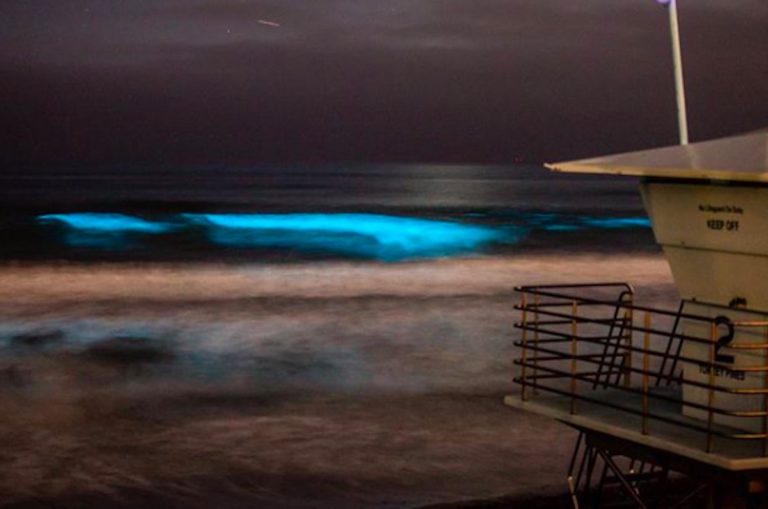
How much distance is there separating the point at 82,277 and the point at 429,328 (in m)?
16.9

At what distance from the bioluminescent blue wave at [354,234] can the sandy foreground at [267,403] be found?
2005cm

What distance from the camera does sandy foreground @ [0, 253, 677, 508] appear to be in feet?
43.3

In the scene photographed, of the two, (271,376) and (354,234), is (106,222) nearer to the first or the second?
(354,234)

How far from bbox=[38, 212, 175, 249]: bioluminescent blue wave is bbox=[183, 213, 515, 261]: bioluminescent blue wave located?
10.9ft

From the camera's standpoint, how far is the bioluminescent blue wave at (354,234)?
181ft

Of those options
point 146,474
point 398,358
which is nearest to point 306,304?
point 398,358

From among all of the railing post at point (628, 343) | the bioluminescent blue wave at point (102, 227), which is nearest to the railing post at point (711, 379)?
the railing post at point (628, 343)

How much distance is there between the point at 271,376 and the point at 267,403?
2353 millimetres

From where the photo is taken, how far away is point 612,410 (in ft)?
28.8

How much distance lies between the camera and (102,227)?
235 ft

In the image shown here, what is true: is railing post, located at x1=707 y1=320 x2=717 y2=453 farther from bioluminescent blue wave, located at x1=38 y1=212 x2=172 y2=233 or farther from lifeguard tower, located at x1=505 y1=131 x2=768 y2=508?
bioluminescent blue wave, located at x1=38 y1=212 x2=172 y2=233

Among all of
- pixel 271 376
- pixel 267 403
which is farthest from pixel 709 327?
pixel 271 376

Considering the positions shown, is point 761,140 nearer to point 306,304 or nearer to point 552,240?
point 306,304

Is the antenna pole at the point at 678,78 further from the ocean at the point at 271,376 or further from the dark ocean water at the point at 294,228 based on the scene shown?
the dark ocean water at the point at 294,228
